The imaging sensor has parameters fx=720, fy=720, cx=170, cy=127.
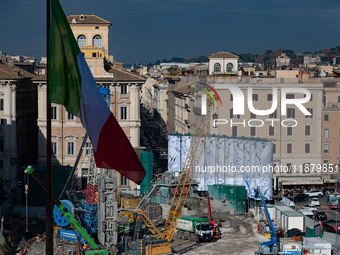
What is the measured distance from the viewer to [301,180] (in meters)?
74.6

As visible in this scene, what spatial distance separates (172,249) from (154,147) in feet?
207

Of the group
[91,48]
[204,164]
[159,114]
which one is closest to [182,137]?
[204,164]

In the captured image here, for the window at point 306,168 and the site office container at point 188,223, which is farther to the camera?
the window at point 306,168

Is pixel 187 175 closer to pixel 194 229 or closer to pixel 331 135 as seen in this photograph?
pixel 194 229

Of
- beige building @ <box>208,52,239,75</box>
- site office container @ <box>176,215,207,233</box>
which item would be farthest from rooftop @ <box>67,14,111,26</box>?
site office container @ <box>176,215,207,233</box>

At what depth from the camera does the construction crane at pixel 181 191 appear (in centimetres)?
4984

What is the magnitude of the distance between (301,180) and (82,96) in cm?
6247

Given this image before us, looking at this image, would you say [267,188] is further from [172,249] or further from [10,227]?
[10,227]

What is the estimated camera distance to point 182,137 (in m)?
71.3

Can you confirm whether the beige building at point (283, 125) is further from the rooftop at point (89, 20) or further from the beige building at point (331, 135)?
the rooftop at point (89, 20)

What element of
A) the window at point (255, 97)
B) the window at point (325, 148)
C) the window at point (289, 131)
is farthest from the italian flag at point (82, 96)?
the window at point (325, 148)

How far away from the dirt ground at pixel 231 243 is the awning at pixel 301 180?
1701cm

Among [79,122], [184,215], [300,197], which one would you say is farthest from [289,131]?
[79,122]

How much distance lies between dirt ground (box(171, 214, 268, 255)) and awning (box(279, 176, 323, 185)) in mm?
17010
